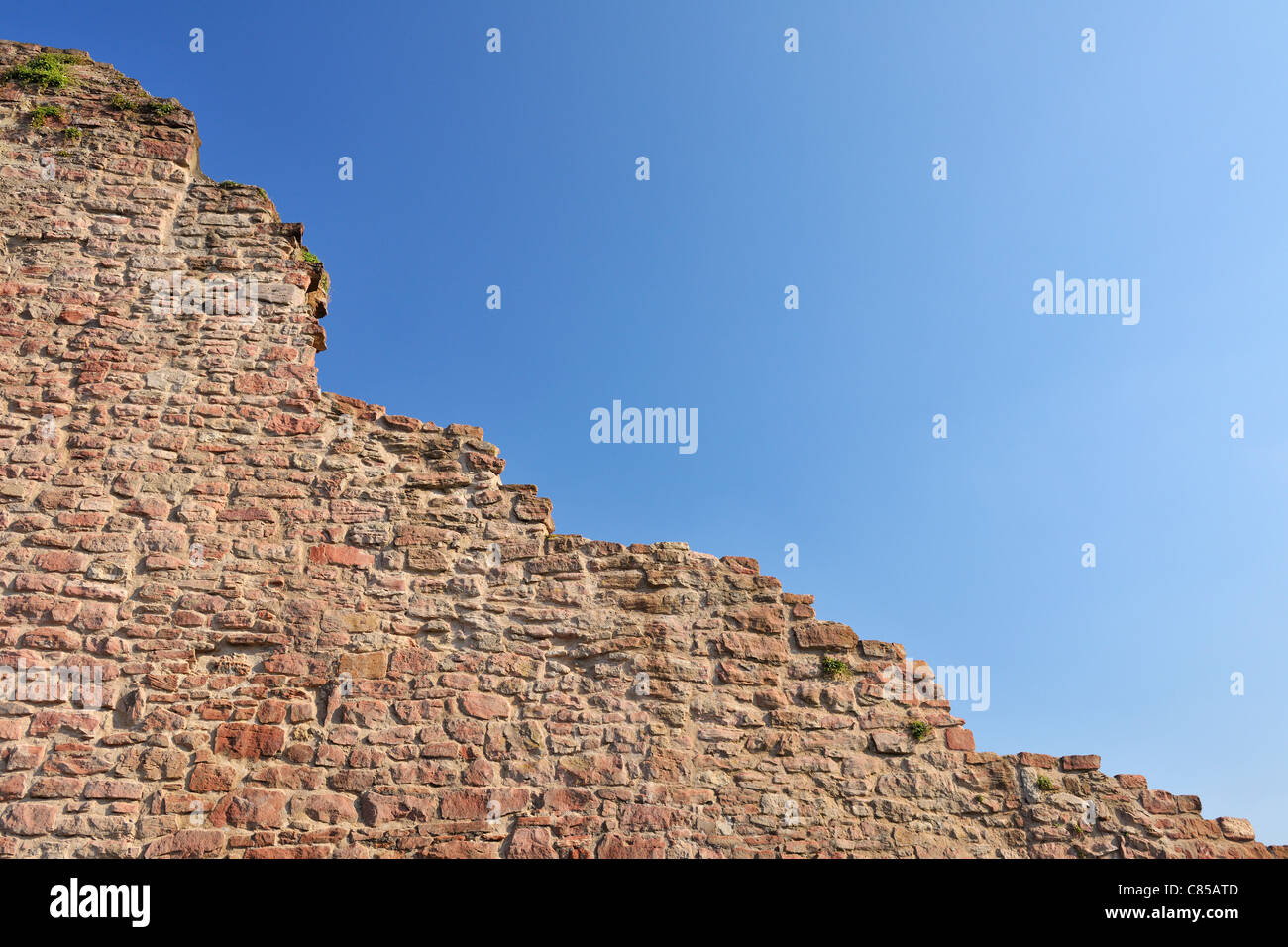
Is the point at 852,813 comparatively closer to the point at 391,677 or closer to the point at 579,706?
the point at 579,706

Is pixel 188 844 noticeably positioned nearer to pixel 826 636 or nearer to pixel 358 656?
pixel 358 656

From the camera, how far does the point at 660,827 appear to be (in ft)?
16.9

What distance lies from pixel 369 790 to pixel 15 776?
2.08m

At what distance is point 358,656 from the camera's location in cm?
544

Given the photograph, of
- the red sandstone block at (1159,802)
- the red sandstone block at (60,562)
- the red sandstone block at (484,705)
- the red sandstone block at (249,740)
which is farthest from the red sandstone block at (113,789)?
the red sandstone block at (1159,802)

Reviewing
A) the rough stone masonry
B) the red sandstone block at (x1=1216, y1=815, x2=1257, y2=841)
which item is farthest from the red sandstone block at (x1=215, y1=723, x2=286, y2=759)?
the red sandstone block at (x1=1216, y1=815, x2=1257, y2=841)

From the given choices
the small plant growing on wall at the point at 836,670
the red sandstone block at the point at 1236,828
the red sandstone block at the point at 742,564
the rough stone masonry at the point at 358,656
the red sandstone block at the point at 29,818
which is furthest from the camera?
the red sandstone block at the point at 742,564

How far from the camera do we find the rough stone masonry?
5.03 m

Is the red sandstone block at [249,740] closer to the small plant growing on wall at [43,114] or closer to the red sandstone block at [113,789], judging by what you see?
the red sandstone block at [113,789]

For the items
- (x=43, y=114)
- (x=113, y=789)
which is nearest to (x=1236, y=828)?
(x=113, y=789)

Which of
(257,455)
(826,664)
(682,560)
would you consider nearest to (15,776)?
(257,455)

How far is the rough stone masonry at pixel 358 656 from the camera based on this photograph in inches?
198

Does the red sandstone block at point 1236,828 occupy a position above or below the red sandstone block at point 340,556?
below

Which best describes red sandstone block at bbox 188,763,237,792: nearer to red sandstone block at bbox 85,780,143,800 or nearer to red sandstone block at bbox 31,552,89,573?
red sandstone block at bbox 85,780,143,800
